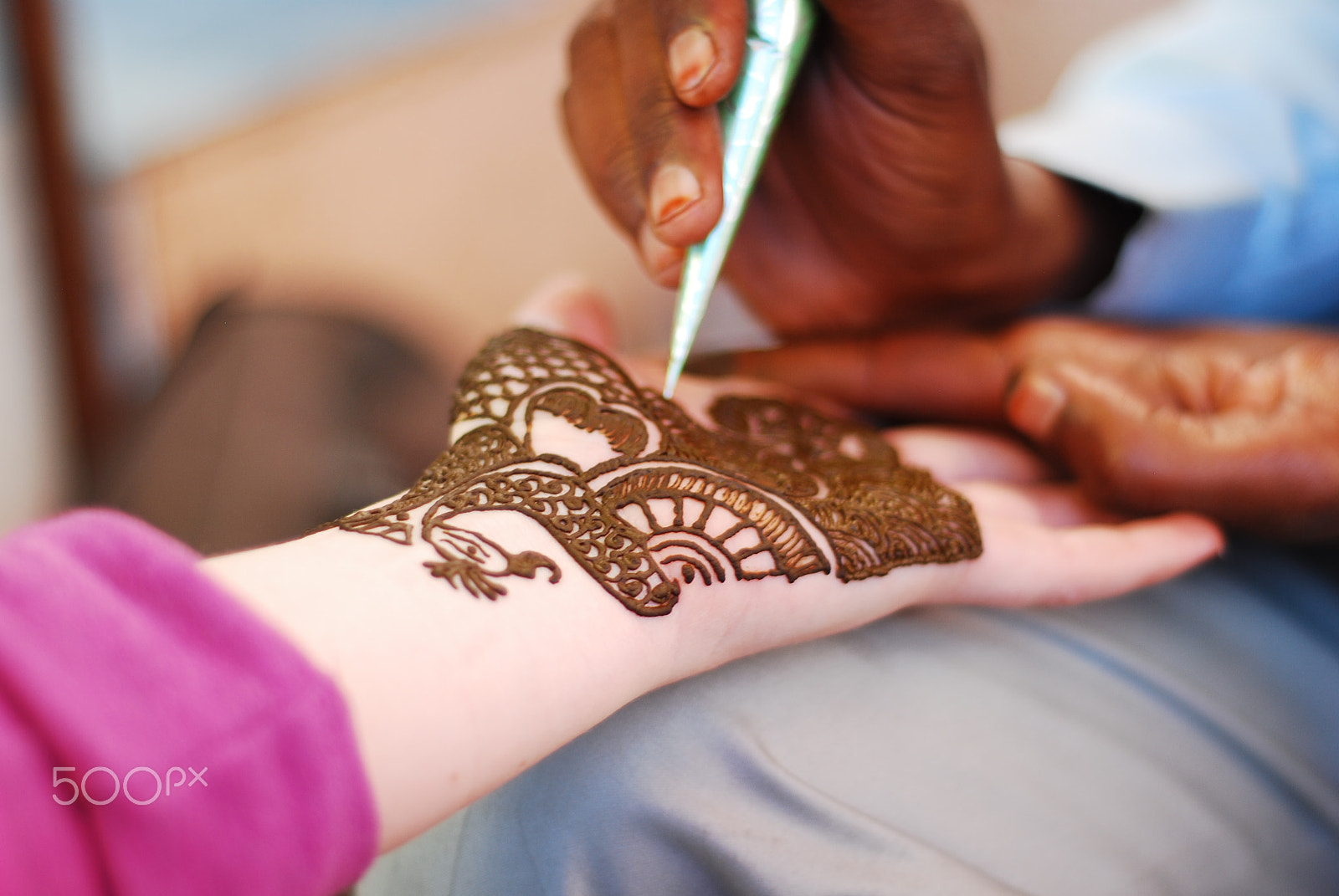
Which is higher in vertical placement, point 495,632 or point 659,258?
point 659,258

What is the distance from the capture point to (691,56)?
485 millimetres

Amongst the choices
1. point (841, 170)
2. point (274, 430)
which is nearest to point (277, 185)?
point (274, 430)

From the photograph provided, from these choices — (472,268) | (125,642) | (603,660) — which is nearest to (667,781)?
(603,660)

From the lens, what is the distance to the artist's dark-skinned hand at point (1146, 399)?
60 centimetres

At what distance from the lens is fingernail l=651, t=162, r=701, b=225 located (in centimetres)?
49

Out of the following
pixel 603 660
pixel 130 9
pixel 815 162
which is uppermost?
pixel 130 9

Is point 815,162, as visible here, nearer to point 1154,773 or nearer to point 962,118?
point 962,118

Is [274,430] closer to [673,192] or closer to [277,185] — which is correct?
[673,192]

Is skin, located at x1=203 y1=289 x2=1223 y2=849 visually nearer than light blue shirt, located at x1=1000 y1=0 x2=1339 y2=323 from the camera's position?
Yes

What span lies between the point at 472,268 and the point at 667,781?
4.71 ft

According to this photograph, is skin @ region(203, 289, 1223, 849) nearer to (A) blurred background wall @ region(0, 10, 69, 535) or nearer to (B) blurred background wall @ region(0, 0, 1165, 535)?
(B) blurred background wall @ region(0, 0, 1165, 535)

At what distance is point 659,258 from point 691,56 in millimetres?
124

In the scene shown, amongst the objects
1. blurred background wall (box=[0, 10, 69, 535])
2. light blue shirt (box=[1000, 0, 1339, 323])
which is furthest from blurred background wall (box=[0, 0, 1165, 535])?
light blue shirt (box=[1000, 0, 1339, 323])

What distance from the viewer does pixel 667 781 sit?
17.0 inches
